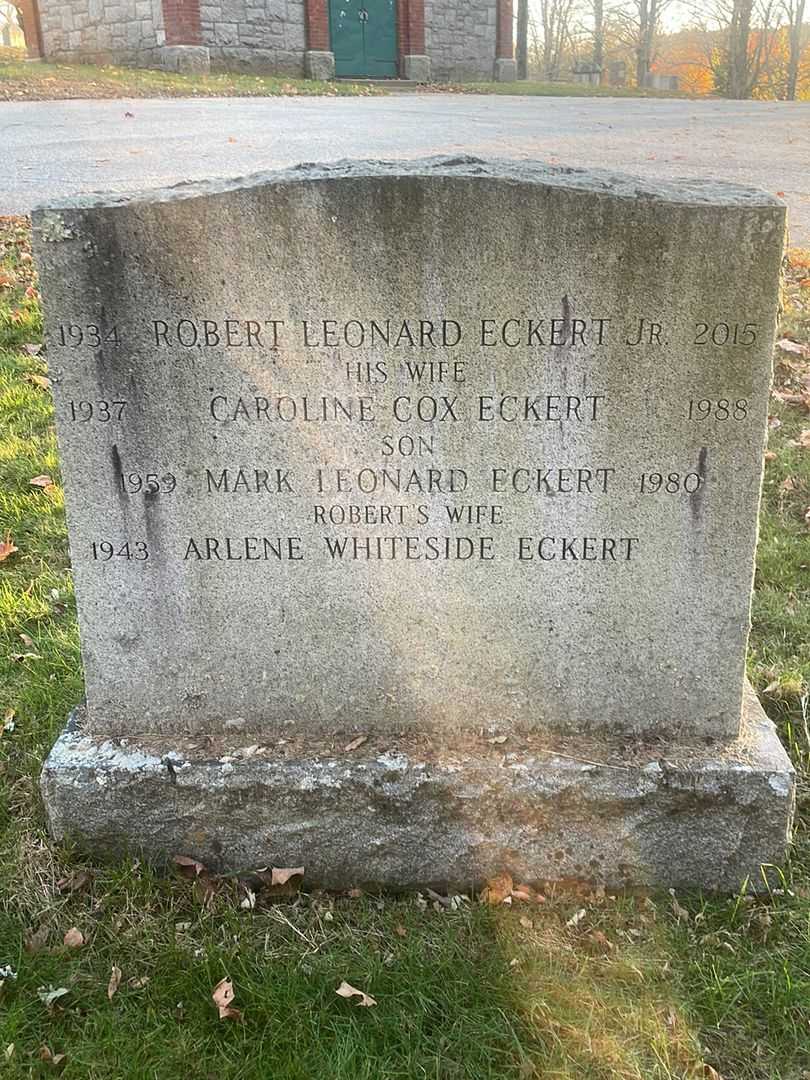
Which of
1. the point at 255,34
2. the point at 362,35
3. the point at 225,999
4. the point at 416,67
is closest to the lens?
the point at 225,999

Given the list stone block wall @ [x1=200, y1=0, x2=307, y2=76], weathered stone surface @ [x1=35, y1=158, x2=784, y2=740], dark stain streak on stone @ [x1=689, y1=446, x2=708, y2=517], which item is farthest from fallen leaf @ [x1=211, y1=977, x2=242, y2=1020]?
stone block wall @ [x1=200, y1=0, x2=307, y2=76]

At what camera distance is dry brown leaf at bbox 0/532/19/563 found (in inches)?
168

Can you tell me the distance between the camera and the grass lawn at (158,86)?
1822 centimetres

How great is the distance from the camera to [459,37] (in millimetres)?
27203

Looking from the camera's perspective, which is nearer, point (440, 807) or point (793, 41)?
point (440, 807)

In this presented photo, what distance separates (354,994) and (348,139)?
11.1 metres

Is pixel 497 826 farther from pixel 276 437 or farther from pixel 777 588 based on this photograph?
pixel 777 588

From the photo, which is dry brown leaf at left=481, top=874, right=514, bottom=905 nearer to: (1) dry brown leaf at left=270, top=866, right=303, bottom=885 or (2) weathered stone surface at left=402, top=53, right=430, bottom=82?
(1) dry brown leaf at left=270, top=866, right=303, bottom=885

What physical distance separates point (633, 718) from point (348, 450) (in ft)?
3.64

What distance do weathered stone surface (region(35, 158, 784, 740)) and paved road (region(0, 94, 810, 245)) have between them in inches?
197

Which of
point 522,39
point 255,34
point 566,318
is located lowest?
point 566,318

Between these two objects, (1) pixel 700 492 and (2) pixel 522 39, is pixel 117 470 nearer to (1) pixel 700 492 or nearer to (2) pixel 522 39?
(1) pixel 700 492

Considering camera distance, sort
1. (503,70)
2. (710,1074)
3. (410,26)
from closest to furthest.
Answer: (710,1074) < (410,26) < (503,70)

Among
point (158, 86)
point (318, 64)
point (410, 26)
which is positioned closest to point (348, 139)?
point (158, 86)
